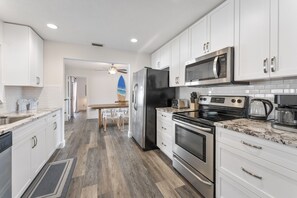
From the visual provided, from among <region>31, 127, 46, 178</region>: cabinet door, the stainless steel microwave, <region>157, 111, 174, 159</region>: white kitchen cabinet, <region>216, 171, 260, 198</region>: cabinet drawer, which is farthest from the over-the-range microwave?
<region>31, 127, 46, 178</region>: cabinet door

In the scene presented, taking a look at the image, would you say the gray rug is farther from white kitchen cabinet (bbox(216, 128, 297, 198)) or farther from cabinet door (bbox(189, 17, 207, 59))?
cabinet door (bbox(189, 17, 207, 59))

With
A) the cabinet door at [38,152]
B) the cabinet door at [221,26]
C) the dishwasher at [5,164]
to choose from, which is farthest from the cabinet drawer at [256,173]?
the cabinet door at [38,152]

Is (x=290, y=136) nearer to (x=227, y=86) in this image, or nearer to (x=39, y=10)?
(x=227, y=86)

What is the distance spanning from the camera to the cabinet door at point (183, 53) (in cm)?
237

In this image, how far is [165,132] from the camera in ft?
8.45

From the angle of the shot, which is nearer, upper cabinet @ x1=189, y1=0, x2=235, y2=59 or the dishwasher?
the dishwasher

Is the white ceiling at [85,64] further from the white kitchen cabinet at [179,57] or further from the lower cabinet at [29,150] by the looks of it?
the lower cabinet at [29,150]

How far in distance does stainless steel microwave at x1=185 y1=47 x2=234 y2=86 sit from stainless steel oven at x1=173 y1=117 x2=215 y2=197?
2.09ft

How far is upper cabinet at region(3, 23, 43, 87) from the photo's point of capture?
222 centimetres

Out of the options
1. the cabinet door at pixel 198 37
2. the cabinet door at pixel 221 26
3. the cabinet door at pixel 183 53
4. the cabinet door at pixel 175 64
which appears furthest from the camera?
the cabinet door at pixel 175 64

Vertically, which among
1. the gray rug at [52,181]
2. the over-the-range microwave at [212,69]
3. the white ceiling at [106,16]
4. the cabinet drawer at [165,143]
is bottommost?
the gray rug at [52,181]

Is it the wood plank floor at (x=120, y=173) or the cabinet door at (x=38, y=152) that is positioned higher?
the cabinet door at (x=38, y=152)

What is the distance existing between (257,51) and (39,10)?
2791mm

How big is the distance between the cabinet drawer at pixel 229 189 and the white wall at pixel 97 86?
18.6 ft
